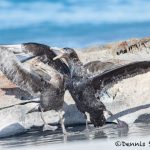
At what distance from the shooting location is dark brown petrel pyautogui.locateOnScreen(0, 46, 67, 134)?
42.9 feet

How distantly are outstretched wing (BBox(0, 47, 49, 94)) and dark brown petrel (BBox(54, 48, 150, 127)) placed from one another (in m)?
0.65

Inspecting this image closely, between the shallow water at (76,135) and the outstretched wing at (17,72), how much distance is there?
2.96 feet

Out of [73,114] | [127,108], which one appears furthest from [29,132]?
[127,108]

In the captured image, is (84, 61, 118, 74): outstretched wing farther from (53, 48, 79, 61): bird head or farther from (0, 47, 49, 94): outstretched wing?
(0, 47, 49, 94): outstretched wing

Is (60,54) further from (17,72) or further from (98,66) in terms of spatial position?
(98,66)

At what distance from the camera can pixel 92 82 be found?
43.2 feet

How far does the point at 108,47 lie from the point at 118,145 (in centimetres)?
747

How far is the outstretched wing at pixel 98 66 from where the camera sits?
13.5 m

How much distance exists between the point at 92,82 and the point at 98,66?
27.8 inches

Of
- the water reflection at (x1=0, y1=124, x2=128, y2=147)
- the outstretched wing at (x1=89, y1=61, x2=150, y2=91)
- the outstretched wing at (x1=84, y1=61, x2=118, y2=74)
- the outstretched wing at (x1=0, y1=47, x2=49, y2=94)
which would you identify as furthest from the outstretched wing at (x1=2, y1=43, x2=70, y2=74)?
the water reflection at (x1=0, y1=124, x2=128, y2=147)

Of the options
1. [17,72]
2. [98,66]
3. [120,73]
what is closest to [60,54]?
[17,72]

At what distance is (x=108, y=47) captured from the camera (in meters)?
18.3

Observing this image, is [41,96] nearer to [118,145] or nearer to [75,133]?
[75,133]

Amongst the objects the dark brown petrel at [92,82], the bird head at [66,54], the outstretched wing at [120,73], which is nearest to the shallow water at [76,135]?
the dark brown petrel at [92,82]
